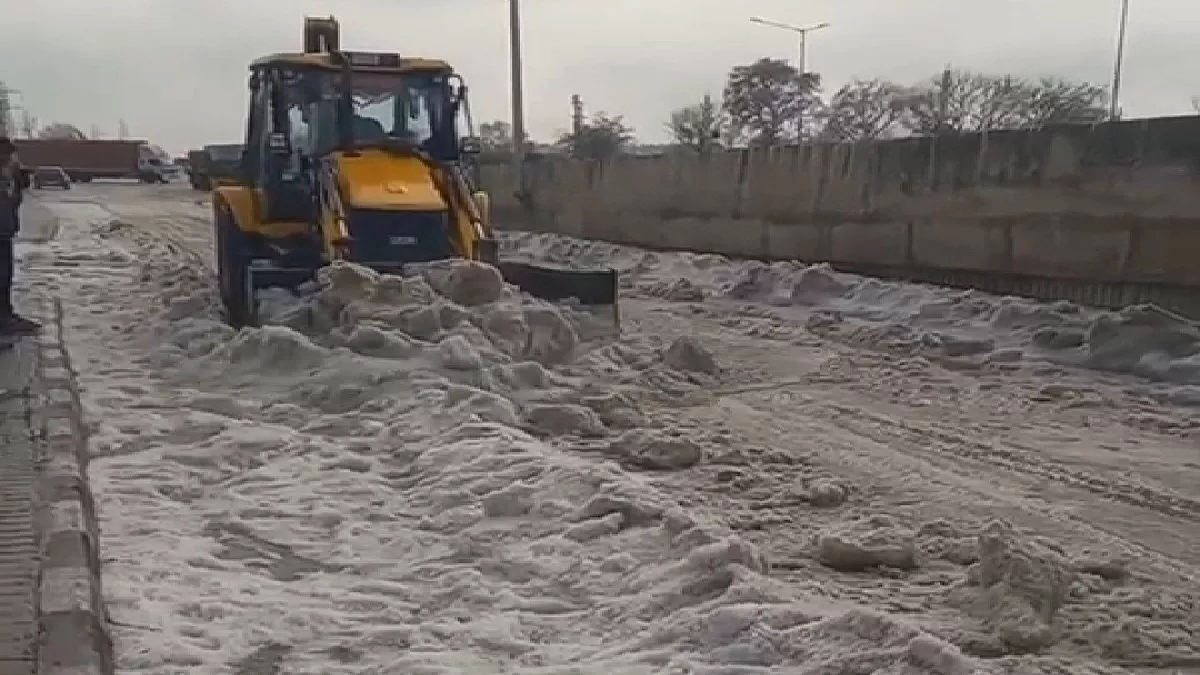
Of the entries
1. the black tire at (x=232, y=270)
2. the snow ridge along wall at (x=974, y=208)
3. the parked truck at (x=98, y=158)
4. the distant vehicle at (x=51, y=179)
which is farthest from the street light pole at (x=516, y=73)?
the parked truck at (x=98, y=158)

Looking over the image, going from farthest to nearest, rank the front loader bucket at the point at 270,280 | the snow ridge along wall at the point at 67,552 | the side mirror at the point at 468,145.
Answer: the side mirror at the point at 468,145, the front loader bucket at the point at 270,280, the snow ridge along wall at the point at 67,552

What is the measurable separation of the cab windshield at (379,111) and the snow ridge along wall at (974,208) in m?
5.70

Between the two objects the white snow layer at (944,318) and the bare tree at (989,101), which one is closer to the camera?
the white snow layer at (944,318)

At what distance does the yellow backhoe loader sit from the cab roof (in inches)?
0.4

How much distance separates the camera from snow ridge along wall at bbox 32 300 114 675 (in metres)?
4.27

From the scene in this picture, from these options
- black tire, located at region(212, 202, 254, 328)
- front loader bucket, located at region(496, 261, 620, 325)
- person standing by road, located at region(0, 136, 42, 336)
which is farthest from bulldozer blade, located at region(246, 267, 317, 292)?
person standing by road, located at region(0, 136, 42, 336)

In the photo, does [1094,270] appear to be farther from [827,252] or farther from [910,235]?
[827,252]

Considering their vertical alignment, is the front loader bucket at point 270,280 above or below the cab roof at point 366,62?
below

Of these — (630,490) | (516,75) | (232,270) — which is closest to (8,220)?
(232,270)

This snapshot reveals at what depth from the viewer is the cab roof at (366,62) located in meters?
12.1

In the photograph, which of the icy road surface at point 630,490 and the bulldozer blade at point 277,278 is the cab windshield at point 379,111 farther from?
the icy road surface at point 630,490

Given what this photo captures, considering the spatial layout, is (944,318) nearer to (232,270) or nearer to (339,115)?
(339,115)

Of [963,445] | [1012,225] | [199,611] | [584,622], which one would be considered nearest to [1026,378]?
[963,445]

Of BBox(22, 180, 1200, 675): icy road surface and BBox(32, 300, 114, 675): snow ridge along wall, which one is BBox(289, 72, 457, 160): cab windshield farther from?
BBox(32, 300, 114, 675): snow ridge along wall
